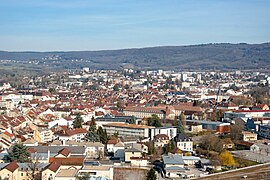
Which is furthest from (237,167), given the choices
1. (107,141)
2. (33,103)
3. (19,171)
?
(33,103)

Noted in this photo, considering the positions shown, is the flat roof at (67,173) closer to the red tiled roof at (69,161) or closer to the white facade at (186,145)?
the red tiled roof at (69,161)

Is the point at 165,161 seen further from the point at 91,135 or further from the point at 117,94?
the point at 117,94

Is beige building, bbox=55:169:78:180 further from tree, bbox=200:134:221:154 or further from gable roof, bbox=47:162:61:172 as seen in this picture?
tree, bbox=200:134:221:154

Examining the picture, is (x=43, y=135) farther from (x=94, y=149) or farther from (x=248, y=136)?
(x=248, y=136)

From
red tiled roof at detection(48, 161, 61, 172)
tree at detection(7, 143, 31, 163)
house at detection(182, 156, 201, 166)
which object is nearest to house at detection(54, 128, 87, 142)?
tree at detection(7, 143, 31, 163)

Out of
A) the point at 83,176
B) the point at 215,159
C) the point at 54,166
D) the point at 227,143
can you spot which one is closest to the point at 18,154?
the point at 54,166

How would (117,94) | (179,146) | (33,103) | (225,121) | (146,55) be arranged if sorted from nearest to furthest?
(179,146)
(225,121)
(33,103)
(117,94)
(146,55)
